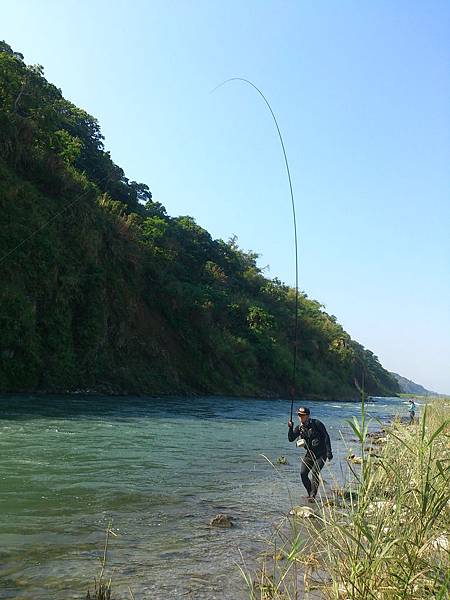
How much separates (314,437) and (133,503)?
2.89 metres

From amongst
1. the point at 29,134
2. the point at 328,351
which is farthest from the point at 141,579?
the point at 328,351

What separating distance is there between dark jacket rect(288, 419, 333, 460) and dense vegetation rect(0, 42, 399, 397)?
38.9 feet

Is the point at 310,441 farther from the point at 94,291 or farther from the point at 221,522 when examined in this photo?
the point at 94,291

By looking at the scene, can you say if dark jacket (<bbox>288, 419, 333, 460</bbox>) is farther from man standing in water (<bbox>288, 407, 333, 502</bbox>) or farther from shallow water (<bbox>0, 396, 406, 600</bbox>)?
shallow water (<bbox>0, 396, 406, 600</bbox>)

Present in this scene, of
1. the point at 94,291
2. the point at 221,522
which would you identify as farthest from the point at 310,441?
the point at 94,291

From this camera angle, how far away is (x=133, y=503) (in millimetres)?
7492

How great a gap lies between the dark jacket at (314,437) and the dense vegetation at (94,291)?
11.8 m

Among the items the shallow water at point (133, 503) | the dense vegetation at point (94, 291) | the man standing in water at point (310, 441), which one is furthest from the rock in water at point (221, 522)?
the dense vegetation at point (94, 291)

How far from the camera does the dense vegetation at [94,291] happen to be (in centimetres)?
2534

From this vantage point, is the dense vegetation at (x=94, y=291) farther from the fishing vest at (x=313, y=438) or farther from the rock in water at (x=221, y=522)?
the rock in water at (x=221, y=522)

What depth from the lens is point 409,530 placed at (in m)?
3.23

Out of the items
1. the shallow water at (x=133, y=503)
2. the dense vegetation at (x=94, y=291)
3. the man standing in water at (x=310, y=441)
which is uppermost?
the dense vegetation at (x=94, y=291)

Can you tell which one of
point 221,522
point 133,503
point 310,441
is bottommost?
point 133,503

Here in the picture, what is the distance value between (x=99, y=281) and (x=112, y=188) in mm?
17517
